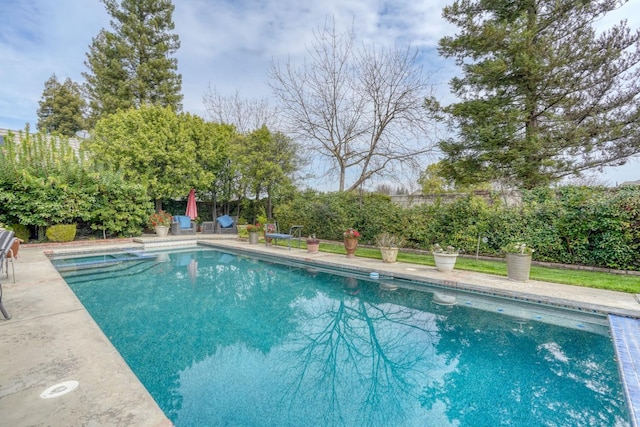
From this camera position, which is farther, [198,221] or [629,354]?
Result: [198,221]

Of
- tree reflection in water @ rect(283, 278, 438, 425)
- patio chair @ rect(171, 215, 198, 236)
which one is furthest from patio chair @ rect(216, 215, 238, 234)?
tree reflection in water @ rect(283, 278, 438, 425)

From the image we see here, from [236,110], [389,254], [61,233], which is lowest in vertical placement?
[61,233]

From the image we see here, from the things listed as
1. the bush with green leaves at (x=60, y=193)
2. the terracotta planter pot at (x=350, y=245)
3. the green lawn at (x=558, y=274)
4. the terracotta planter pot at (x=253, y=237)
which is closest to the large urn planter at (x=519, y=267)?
the green lawn at (x=558, y=274)

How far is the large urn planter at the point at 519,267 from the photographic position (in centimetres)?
581

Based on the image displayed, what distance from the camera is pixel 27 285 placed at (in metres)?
4.95

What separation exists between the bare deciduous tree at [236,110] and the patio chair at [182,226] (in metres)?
6.39

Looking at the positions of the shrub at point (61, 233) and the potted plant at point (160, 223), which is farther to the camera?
the potted plant at point (160, 223)

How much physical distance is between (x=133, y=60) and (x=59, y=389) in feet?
78.7

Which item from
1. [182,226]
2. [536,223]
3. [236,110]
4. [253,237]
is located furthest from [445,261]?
[236,110]

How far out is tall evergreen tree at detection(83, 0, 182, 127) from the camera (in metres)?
19.8

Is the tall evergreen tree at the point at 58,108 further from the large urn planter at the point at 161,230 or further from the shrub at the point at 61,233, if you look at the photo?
the shrub at the point at 61,233

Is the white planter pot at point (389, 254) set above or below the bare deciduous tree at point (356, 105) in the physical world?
below

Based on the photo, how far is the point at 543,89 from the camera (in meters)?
9.15

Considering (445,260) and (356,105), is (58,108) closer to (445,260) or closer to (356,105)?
(356,105)
